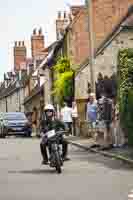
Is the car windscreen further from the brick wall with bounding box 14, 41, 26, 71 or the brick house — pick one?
the brick wall with bounding box 14, 41, 26, 71

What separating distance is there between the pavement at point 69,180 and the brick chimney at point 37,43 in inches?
2243

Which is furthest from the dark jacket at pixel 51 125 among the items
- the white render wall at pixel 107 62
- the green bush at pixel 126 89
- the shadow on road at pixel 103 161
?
the white render wall at pixel 107 62

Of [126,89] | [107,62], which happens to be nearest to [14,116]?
[107,62]

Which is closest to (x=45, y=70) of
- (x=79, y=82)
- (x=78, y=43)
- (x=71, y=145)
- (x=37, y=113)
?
(x=37, y=113)

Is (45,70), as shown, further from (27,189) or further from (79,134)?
(27,189)

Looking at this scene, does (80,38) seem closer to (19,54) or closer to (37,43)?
(37,43)

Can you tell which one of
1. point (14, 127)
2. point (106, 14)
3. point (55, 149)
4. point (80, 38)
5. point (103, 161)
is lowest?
point (103, 161)

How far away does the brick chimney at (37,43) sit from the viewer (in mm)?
77769

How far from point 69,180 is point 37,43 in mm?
65400

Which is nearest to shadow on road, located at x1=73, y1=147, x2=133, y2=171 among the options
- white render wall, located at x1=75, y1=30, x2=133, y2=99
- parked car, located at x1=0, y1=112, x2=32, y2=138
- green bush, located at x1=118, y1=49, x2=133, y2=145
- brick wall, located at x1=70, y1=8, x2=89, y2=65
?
green bush, located at x1=118, y1=49, x2=133, y2=145

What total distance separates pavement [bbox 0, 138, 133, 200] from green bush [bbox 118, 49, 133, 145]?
4.26 ft

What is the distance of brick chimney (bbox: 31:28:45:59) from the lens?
77769 millimetres

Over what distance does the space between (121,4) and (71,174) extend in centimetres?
3127

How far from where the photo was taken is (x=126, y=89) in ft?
73.6
